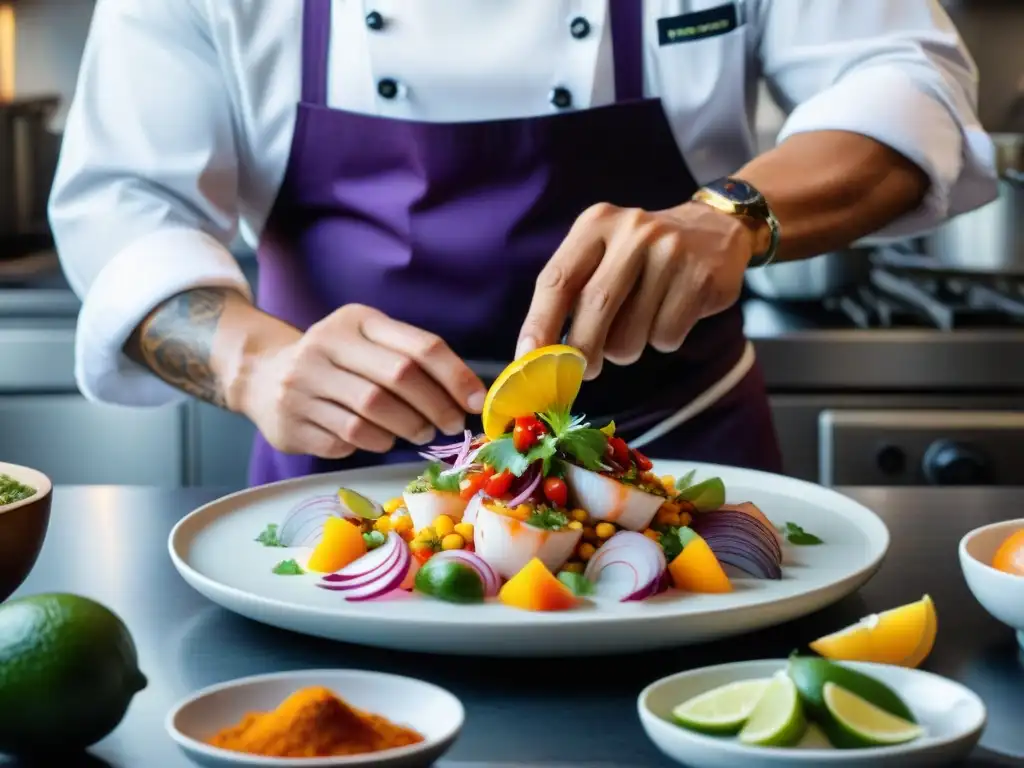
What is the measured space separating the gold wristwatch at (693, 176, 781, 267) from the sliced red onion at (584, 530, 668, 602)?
47cm

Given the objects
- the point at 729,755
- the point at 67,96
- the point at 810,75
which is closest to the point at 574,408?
the point at 810,75

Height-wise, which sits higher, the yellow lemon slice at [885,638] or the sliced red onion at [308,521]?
the yellow lemon slice at [885,638]

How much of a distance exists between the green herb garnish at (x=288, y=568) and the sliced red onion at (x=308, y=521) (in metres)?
0.05

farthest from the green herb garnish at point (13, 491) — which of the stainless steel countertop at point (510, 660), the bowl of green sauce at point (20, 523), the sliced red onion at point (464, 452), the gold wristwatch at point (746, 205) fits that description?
the gold wristwatch at point (746, 205)

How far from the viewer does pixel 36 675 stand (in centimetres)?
75

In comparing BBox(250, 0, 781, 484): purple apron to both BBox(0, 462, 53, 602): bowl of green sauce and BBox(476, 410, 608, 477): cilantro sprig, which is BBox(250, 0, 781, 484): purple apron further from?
BBox(0, 462, 53, 602): bowl of green sauce

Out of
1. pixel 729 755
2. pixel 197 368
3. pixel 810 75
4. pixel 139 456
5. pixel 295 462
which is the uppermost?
pixel 810 75

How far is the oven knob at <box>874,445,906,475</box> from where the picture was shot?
7.60 feet

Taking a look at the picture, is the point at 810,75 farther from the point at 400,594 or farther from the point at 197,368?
the point at 400,594

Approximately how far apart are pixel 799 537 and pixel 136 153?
0.87 metres

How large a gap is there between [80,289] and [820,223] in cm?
80

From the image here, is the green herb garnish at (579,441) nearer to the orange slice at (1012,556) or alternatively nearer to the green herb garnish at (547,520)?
the green herb garnish at (547,520)

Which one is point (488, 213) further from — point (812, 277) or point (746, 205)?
point (812, 277)

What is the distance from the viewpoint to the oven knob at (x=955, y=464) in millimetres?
2268
